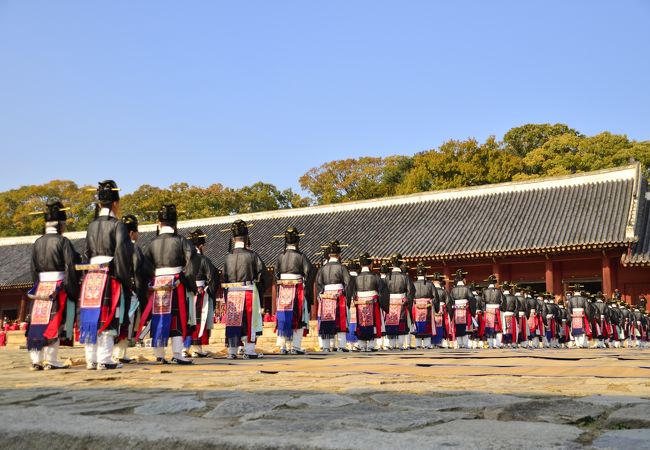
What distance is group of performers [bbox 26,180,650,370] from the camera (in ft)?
23.5

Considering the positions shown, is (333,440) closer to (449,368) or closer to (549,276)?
(449,368)

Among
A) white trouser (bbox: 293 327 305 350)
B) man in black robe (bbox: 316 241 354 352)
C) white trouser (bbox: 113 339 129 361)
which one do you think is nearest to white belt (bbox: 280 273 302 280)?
white trouser (bbox: 293 327 305 350)

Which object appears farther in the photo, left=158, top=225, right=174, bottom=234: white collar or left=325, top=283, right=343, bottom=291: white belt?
left=325, top=283, right=343, bottom=291: white belt

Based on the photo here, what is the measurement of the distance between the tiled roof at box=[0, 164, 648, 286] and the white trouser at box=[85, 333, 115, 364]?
66.5ft

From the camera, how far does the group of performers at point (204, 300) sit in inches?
282

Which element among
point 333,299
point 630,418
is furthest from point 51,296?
point 630,418

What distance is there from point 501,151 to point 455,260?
1784 cm

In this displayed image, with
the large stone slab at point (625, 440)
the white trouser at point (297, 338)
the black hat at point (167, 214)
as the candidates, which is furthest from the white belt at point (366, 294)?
the large stone slab at point (625, 440)

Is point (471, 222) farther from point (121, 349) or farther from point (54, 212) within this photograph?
point (54, 212)

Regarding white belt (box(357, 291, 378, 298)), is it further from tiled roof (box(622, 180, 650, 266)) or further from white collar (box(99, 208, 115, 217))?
tiled roof (box(622, 180, 650, 266))

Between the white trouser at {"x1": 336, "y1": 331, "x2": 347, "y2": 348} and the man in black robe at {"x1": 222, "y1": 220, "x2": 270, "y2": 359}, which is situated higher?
the man in black robe at {"x1": 222, "y1": 220, "x2": 270, "y2": 359}

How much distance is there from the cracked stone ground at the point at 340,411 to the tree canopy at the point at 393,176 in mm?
34679

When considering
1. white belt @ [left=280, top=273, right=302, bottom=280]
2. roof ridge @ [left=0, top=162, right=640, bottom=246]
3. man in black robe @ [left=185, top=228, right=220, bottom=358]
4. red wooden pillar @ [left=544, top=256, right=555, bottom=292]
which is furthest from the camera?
roof ridge @ [left=0, top=162, right=640, bottom=246]

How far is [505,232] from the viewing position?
88.8ft
